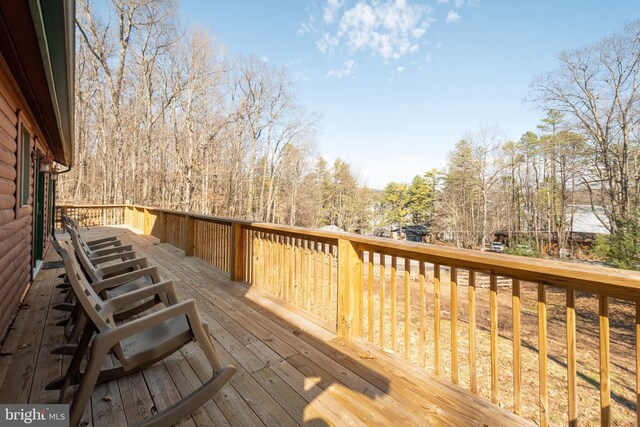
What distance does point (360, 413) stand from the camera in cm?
163

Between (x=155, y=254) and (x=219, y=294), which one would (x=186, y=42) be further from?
(x=219, y=294)

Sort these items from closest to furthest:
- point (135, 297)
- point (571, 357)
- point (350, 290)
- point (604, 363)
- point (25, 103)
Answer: point (604, 363)
point (571, 357)
point (135, 297)
point (350, 290)
point (25, 103)

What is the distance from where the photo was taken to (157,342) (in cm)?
168

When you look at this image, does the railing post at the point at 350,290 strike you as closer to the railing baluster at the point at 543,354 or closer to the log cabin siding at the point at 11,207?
the railing baluster at the point at 543,354

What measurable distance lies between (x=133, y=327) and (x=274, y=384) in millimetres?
973

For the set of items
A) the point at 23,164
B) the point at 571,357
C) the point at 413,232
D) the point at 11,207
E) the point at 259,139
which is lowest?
the point at 413,232

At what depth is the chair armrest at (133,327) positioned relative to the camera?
1.30 meters

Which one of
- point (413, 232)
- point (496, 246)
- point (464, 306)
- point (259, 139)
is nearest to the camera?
point (464, 306)

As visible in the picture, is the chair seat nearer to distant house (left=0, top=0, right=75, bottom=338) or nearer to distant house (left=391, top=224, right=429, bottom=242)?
distant house (left=0, top=0, right=75, bottom=338)

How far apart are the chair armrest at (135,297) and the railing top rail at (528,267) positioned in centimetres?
139

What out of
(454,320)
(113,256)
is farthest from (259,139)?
(454,320)

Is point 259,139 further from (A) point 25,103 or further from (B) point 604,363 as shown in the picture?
(B) point 604,363

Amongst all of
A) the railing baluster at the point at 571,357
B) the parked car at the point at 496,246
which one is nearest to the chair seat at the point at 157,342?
the railing baluster at the point at 571,357

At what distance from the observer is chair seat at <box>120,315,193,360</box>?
1611 millimetres
